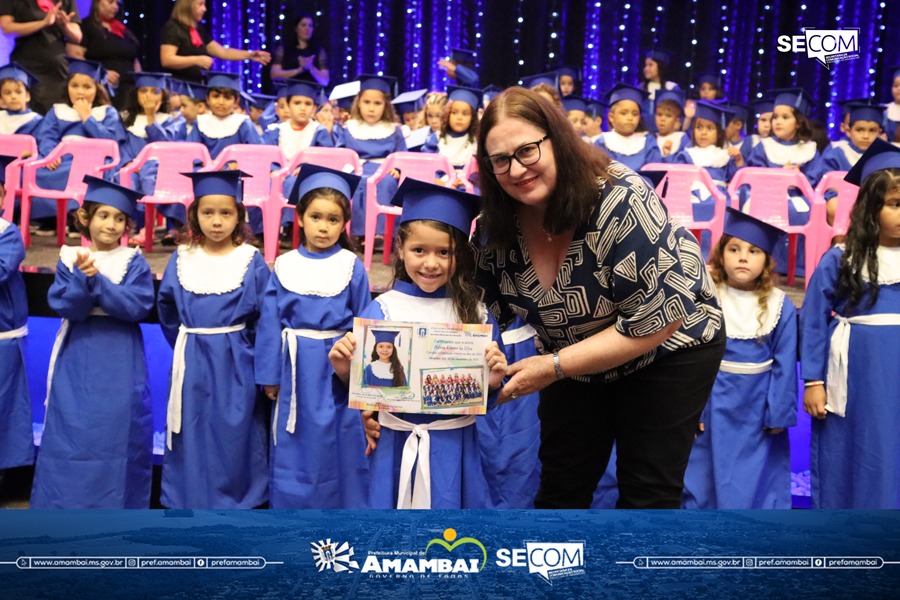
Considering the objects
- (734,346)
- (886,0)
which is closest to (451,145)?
(886,0)

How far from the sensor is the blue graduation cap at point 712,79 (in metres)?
7.55

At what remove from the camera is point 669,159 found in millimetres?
6523

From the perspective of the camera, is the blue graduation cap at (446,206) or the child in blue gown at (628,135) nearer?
the blue graduation cap at (446,206)

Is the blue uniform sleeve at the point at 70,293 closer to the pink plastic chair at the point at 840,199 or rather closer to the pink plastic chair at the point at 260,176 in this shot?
the pink plastic chair at the point at 260,176

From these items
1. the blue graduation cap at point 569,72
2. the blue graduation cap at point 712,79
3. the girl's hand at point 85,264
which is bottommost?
the girl's hand at point 85,264

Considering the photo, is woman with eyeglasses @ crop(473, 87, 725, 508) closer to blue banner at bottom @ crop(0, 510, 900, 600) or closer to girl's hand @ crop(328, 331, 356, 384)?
blue banner at bottom @ crop(0, 510, 900, 600)

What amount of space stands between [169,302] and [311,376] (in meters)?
0.64

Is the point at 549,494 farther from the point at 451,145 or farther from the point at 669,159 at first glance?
the point at 669,159

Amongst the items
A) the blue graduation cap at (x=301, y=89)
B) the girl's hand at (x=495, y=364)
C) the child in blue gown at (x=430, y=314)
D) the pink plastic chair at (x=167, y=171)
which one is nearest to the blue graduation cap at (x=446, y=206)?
the child in blue gown at (x=430, y=314)

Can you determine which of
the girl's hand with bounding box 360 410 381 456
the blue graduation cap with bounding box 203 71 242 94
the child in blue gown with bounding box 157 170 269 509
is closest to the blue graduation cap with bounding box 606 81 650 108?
the blue graduation cap with bounding box 203 71 242 94

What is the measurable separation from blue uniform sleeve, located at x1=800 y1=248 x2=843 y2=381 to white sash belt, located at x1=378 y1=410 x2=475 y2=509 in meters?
1.40

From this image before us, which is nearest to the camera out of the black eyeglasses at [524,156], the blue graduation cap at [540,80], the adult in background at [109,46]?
the black eyeglasses at [524,156]

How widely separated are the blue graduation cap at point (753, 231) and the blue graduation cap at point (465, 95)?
10.7 feet

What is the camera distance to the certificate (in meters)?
2.41
